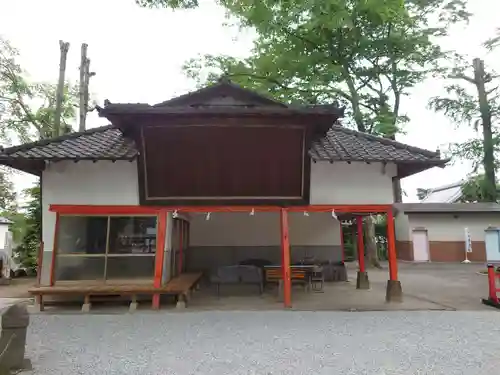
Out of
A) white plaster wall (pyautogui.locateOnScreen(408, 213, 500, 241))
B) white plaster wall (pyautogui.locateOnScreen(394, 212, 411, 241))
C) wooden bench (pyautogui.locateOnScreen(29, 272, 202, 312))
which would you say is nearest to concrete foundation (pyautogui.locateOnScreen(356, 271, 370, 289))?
wooden bench (pyautogui.locateOnScreen(29, 272, 202, 312))

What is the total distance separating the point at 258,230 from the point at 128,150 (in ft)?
21.5

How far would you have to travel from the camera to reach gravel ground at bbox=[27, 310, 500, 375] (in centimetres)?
446

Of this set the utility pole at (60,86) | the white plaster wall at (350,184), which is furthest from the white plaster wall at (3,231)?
the white plaster wall at (350,184)

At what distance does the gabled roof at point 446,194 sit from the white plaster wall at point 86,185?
2661 centimetres

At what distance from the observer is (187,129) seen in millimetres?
8305

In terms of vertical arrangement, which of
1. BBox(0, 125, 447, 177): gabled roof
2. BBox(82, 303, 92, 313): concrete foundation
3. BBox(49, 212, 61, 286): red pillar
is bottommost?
BBox(82, 303, 92, 313): concrete foundation

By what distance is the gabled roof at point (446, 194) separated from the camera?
29.5m

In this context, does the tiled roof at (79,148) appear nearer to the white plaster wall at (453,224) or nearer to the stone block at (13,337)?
the stone block at (13,337)

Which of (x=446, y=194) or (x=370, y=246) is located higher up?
(x=446, y=194)

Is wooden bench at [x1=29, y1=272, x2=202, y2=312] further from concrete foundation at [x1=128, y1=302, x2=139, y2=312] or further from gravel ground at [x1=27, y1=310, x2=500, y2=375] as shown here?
gravel ground at [x1=27, y1=310, x2=500, y2=375]

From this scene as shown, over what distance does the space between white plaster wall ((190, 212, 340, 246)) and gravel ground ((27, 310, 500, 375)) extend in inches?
242

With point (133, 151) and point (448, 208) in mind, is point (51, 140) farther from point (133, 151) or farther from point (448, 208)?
point (448, 208)

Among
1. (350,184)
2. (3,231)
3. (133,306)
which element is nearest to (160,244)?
(133,306)

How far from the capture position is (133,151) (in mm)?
8688
